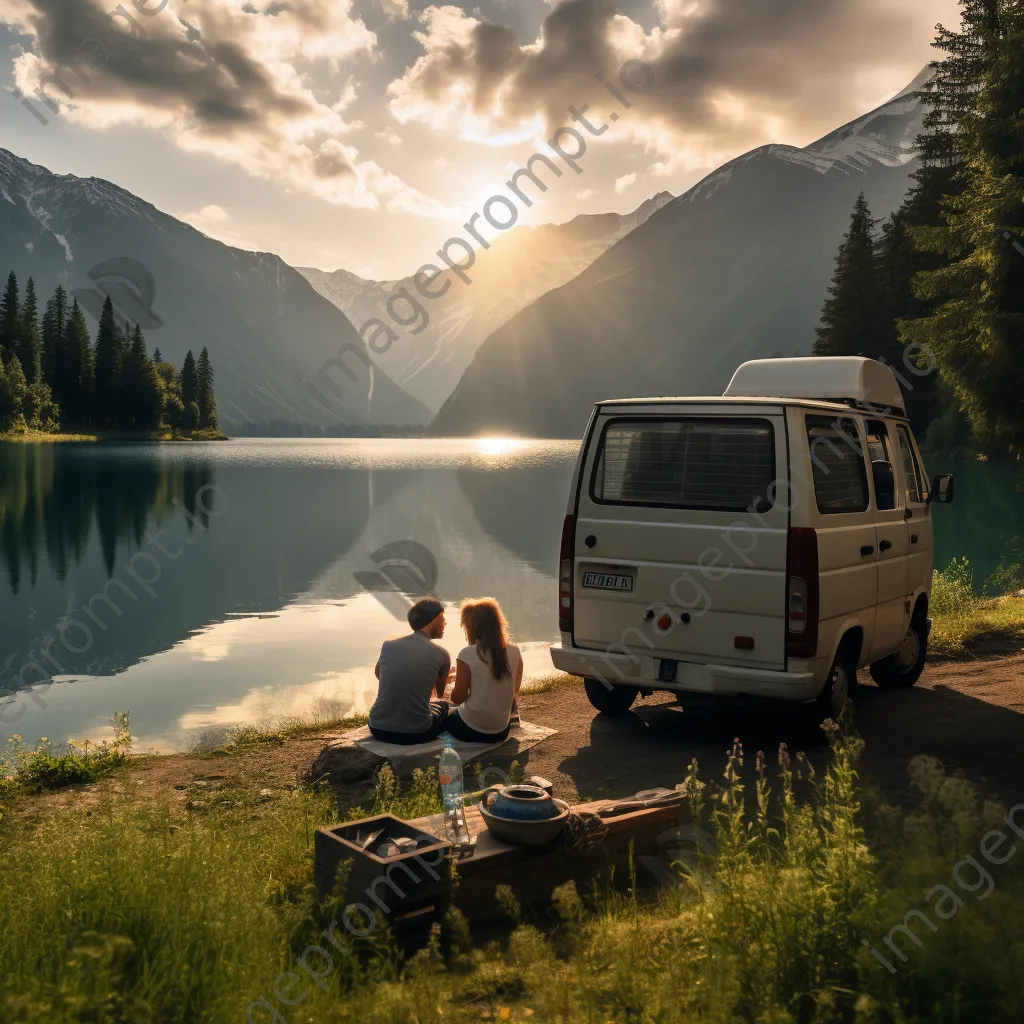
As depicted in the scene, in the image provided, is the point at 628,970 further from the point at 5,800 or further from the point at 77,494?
the point at 77,494

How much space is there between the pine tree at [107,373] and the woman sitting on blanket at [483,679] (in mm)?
114270

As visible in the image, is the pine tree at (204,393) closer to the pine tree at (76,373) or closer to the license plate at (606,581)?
the pine tree at (76,373)

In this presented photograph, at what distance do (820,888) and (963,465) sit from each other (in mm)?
65775

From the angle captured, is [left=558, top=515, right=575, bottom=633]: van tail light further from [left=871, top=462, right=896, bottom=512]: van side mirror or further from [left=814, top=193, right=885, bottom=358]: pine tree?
[left=814, top=193, right=885, bottom=358]: pine tree

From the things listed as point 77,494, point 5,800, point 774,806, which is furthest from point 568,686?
point 77,494

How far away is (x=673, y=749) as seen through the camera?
27.1 feet

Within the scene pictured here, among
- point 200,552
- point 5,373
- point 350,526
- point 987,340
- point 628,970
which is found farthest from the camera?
point 5,373

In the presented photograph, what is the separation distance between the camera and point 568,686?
39.7ft

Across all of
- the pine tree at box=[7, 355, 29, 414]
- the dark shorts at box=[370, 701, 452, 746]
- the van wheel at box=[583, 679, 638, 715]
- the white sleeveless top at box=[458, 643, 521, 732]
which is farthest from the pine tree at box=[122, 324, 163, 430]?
the white sleeveless top at box=[458, 643, 521, 732]

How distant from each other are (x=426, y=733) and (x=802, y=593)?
337 centimetres

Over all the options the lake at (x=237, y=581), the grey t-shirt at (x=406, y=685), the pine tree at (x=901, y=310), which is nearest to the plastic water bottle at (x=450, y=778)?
the grey t-shirt at (x=406, y=685)

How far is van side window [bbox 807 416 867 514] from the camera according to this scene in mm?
7906

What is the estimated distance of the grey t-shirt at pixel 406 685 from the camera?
7797 millimetres

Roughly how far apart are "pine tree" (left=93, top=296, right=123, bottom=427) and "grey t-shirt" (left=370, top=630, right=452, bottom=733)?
114190 mm
